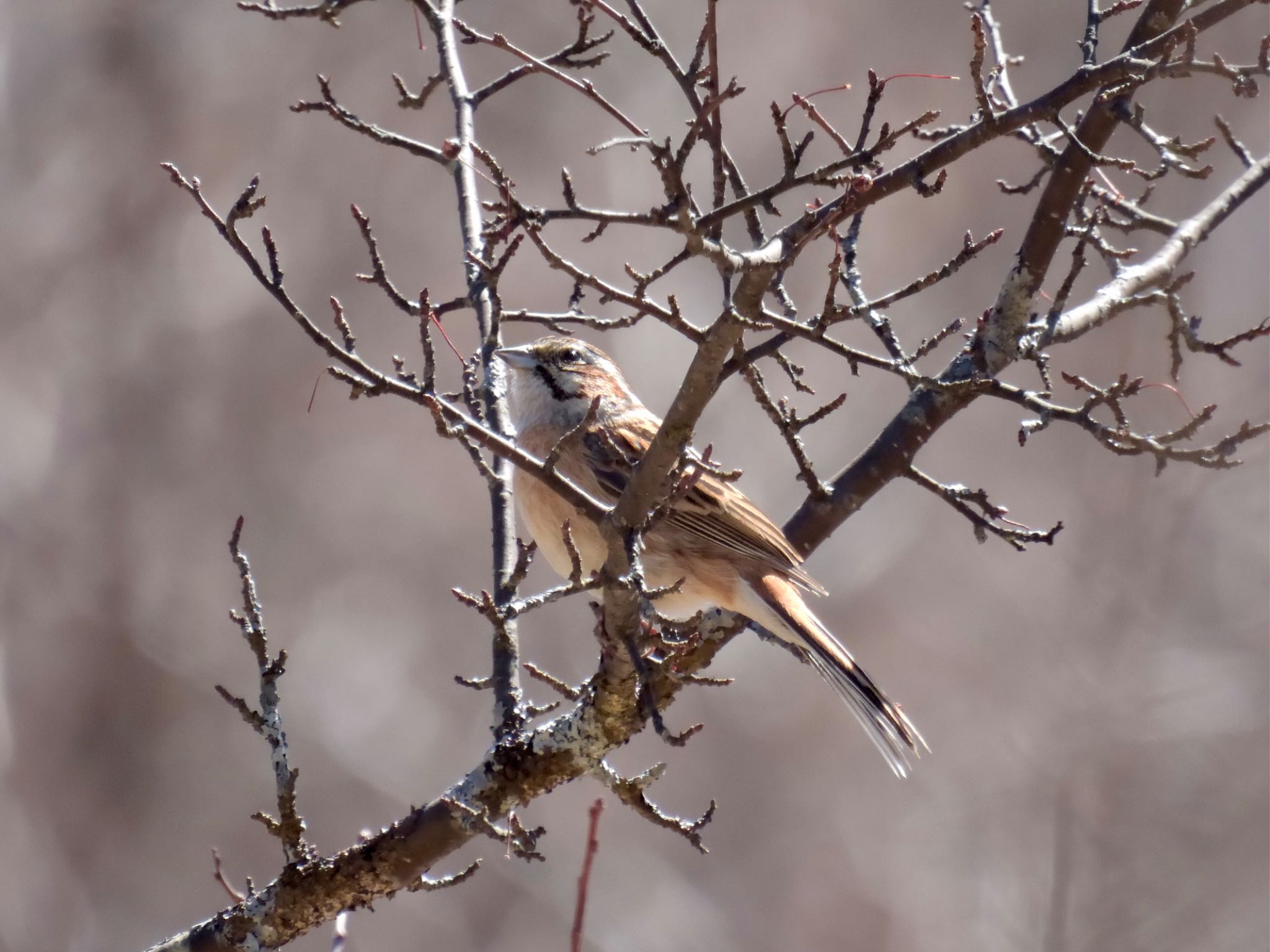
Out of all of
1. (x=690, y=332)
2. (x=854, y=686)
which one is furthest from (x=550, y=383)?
(x=690, y=332)

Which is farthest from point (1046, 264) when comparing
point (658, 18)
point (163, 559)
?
point (658, 18)

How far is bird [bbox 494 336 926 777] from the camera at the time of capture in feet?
14.3

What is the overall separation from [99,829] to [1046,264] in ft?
31.4

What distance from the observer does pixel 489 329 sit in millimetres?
4320

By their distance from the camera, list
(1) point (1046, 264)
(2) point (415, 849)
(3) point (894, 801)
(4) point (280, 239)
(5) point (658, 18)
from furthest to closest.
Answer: (5) point (658, 18)
(4) point (280, 239)
(3) point (894, 801)
(1) point (1046, 264)
(2) point (415, 849)

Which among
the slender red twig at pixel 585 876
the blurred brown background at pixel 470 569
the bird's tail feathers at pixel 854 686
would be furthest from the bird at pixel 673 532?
the blurred brown background at pixel 470 569

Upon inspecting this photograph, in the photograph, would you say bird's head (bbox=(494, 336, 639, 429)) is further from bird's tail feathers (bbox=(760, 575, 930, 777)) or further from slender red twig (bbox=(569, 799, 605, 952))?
slender red twig (bbox=(569, 799, 605, 952))

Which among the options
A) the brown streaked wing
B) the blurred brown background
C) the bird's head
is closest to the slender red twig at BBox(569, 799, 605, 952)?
the brown streaked wing

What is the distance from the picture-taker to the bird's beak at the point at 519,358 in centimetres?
513

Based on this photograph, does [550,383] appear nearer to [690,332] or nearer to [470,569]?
[690,332]

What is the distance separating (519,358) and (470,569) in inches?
257

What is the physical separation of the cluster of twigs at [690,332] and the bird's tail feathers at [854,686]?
532 millimetres

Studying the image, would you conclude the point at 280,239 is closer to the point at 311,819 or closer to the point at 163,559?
the point at 163,559

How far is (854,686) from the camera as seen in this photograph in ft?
14.2
